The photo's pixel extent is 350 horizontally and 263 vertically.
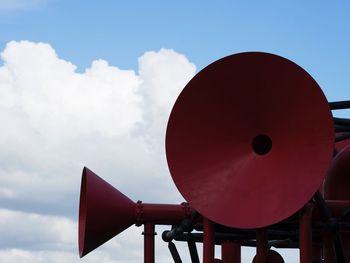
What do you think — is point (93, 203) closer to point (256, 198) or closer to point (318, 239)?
point (256, 198)

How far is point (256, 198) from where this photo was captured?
55.9 feet

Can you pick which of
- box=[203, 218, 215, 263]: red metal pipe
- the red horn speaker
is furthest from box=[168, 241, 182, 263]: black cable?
box=[203, 218, 215, 263]: red metal pipe

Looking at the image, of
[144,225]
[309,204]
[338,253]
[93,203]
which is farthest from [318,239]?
[93,203]

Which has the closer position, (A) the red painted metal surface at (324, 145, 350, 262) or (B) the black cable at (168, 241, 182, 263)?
(A) the red painted metal surface at (324, 145, 350, 262)

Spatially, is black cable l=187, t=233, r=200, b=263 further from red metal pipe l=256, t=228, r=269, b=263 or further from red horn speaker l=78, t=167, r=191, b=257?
red metal pipe l=256, t=228, r=269, b=263

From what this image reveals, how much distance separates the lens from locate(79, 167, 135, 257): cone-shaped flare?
1839cm

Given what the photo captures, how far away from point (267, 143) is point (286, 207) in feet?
5.88

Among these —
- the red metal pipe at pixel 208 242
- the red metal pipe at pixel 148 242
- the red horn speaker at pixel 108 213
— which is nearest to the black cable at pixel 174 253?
the red metal pipe at pixel 148 242

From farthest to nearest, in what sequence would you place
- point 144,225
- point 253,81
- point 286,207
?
point 144,225 → point 253,81 → point 286,207

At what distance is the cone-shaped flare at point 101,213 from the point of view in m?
18.4

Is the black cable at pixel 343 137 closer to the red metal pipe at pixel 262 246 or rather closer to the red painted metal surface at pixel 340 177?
the red painted metal surface at pixel 340 177

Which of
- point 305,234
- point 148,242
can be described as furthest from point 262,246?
point 148,242

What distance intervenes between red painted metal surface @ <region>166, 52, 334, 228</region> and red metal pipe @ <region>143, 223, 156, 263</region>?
6.34ft

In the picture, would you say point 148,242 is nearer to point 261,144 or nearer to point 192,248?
point 192,248
